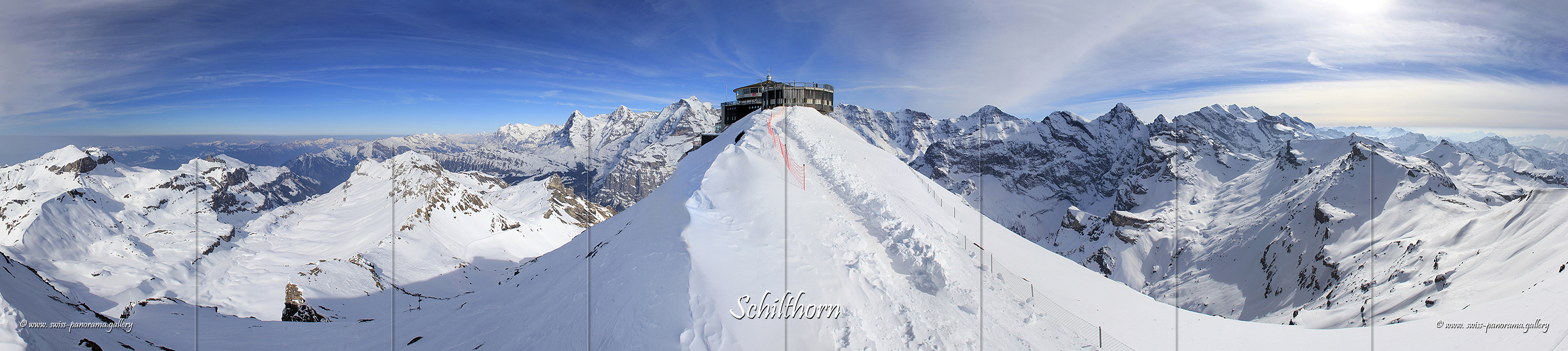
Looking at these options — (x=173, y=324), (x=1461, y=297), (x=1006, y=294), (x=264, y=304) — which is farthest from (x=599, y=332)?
(x=1461, y=297)

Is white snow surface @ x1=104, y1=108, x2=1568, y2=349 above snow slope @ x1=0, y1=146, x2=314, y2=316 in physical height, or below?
above

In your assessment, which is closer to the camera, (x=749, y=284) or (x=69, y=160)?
(x=749, y=284)

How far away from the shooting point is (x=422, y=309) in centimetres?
2964

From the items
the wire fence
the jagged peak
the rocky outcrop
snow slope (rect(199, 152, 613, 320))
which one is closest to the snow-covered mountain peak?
the jagged peak

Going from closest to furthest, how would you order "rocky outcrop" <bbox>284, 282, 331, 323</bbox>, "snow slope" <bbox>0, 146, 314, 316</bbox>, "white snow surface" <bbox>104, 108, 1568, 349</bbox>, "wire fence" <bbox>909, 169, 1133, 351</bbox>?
1. "white snow surface" <bbox>104, 108, 1568, 349</bbox>
2. "wire fence" <bbox>909, 169, 1133, 351</bbox>
3. "rocky outcrop" <bbox>284, 282, 331, 323</bbox>
4. "snow slope" <bbox>0, 146, 314, 316</bbox>

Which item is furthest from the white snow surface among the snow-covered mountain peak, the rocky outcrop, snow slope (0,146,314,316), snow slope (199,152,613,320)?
the snow-covered mountain peak

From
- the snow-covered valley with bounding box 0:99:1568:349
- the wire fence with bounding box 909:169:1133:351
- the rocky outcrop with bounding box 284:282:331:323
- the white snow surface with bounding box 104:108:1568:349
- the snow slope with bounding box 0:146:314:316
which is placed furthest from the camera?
the snow slope with bounding box 0:146:314:316

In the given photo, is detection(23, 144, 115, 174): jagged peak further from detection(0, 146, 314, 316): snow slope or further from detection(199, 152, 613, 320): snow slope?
detection(199, 152, 613, 320): snow slope

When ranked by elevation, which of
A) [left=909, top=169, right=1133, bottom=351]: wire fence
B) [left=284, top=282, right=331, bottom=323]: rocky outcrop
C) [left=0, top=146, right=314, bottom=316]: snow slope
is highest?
[left=909, top=169, right=1133, bottom=351]: wire fence

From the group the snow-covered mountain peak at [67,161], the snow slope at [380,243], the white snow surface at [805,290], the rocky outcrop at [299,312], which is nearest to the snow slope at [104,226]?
the snow-covered mountain peak at [67,161]

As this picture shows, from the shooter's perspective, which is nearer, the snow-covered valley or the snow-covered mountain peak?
the snow-covered valley

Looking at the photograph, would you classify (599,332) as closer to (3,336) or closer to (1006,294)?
(3,336)

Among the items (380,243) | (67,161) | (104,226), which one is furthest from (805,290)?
(67,161)

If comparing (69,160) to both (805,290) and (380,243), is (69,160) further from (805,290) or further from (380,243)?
(805,290)
